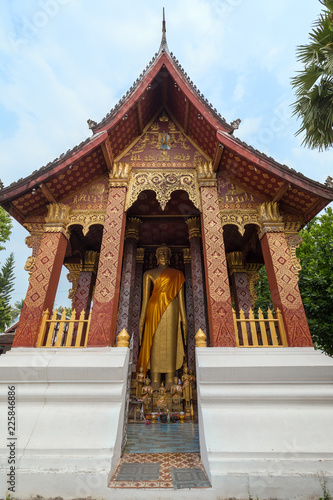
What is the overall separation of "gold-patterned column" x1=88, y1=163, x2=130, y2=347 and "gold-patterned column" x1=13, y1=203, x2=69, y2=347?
0.94 metres

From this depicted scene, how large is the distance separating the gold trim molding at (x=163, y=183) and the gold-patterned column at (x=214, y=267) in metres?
0.22

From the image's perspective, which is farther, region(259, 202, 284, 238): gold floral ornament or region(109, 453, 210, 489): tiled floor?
region(259, 202, 284, 238): gold floral ornament

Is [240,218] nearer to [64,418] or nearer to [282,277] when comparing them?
[282,277]

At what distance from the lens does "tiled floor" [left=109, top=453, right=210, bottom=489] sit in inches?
116

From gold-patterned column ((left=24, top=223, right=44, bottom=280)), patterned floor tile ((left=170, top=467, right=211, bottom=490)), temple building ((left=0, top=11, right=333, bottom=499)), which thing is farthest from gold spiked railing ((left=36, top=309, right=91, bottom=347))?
patterned floor tile ((left=170, top=467, right=211, bottom=490))

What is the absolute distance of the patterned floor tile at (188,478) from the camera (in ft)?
9.64

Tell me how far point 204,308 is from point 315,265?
229 inches

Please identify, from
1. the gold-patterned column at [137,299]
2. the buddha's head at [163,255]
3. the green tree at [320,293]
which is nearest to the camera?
the gold-patterned column at [137,299]

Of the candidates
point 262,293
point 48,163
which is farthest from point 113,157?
point 262,293

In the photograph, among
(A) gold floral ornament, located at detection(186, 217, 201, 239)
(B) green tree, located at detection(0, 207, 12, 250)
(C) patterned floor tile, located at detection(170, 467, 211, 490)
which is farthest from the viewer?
(B) green tree, located at detection(0, 207, 12, 250)

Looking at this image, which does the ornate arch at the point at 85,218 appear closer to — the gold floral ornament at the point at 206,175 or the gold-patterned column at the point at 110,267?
the gold-patterned column at the point at 110,267

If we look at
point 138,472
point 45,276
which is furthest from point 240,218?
point 138,472

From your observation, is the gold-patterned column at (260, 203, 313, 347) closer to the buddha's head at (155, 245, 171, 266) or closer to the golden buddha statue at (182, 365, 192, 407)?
the golden buddha statue at (182, 365, 192, 407)

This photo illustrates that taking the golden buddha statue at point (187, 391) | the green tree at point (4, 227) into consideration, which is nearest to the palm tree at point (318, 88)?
the golden buddha statue at point (187, 391)
